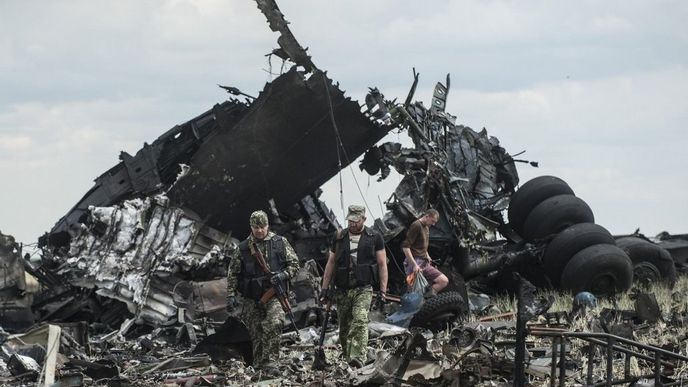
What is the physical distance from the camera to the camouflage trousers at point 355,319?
10.5m

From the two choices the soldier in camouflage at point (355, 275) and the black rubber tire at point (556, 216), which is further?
the black rubber tire at point (556, 216)

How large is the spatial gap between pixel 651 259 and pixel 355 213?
1059 centimetres

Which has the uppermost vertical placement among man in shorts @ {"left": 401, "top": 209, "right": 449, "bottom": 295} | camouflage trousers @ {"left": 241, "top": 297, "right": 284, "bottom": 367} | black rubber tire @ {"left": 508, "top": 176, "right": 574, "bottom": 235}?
black rubber tire @ {"left": 508, "top": 176, "right": 574, "bottom": 235}

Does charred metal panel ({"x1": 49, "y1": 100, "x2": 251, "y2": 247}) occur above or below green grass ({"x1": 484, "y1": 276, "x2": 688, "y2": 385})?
above

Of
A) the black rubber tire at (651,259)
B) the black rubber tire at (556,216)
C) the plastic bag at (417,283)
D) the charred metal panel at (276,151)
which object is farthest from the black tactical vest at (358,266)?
the black rubber tire at (651,259)

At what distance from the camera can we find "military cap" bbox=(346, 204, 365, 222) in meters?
10.6

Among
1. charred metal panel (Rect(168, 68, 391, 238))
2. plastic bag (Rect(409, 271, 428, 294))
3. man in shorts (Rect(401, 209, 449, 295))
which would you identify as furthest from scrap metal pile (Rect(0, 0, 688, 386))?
man in shorts (Rect(401, 209, 449, 295))

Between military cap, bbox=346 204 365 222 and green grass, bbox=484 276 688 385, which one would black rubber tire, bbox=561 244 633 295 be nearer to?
green grass, bbox=484 276 688 385

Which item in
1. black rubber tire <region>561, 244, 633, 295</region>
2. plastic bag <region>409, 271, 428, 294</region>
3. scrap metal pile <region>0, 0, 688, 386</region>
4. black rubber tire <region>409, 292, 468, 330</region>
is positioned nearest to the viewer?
black rubber tire <region>409, 292, 468, 330</region>

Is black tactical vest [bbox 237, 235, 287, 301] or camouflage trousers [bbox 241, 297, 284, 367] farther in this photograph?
camouflage trousers [bbox 241, 297, 284, 367]

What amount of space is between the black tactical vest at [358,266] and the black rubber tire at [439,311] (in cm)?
249

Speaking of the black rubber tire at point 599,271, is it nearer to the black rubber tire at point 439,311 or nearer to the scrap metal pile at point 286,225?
the scrap metal pile at point 286,225

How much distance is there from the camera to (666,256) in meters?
19.9

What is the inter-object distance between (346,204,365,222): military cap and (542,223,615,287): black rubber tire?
806 centimetres
